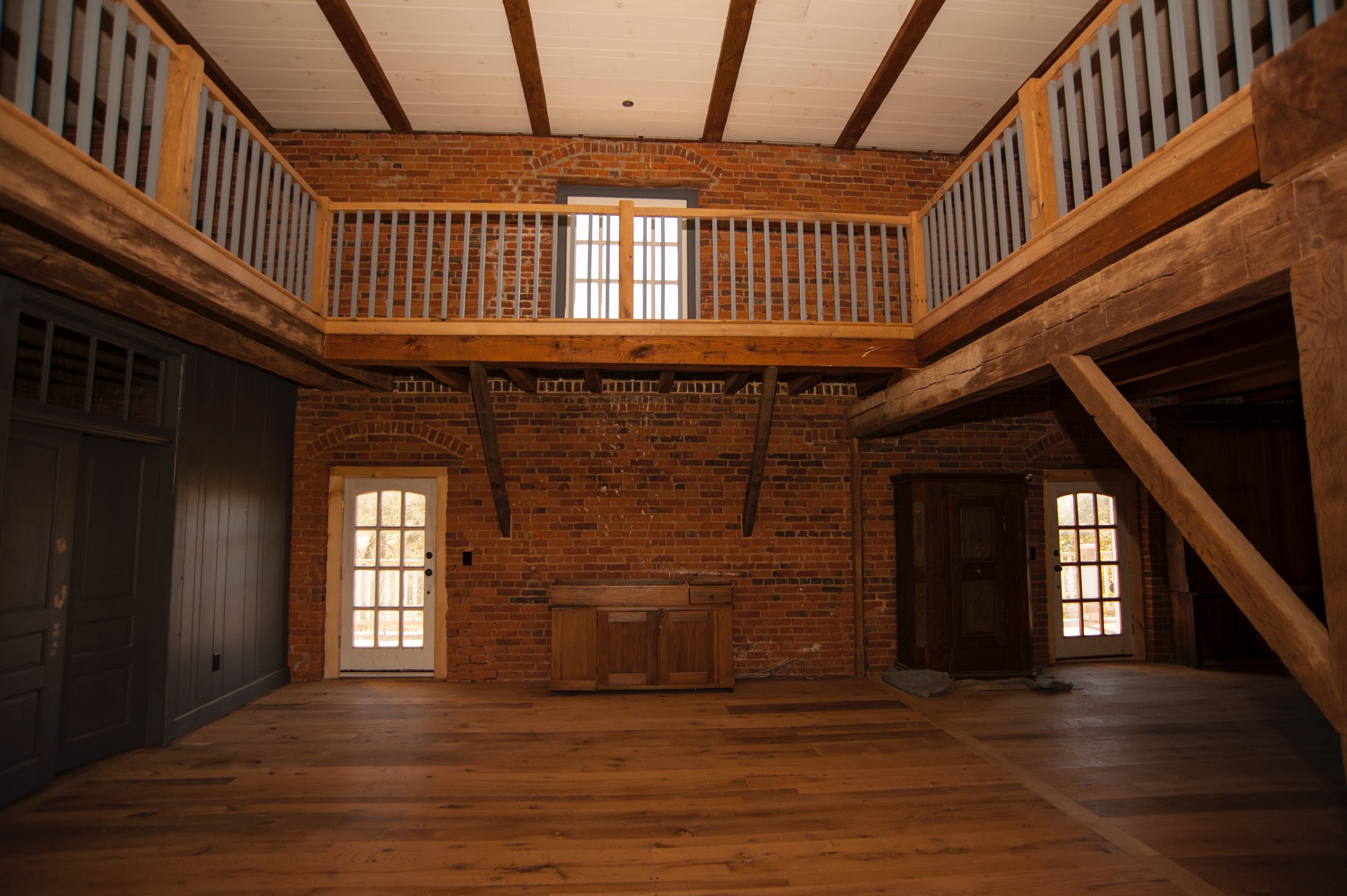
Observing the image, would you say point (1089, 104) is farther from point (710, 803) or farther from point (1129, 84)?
point (710, 803)

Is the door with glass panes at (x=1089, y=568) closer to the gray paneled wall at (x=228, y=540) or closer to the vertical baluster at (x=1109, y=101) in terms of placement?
the vertical baluster at (x=1109, y=101)

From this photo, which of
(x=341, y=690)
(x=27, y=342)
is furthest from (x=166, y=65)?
(x=341, y=690)

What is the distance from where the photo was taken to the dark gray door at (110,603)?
3.98 m

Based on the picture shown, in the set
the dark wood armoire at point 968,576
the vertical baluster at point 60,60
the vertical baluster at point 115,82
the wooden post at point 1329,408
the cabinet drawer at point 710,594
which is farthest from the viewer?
the dark wood armoire at point 968,576

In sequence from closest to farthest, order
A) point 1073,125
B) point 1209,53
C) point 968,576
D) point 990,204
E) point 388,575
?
1. point 1209,53
2. point 1073,125
3. point 990,204
4. point 968,576
5. point 388,575

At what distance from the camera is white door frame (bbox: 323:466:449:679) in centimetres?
600

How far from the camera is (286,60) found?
538 centimetres

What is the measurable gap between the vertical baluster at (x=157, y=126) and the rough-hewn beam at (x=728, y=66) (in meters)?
3.56

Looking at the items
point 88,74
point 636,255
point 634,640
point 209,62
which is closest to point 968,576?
point 634,640

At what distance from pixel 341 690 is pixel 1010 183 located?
624 centimetres

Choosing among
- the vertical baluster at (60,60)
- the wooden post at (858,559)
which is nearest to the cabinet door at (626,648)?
the wooden post at (858,559)

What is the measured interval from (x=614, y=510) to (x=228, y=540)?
3.08 m

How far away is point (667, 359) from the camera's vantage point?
4828 mm

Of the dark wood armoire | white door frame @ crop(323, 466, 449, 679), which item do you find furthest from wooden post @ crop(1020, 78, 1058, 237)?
white door frame @ crop(323, 466, 449, 679)
